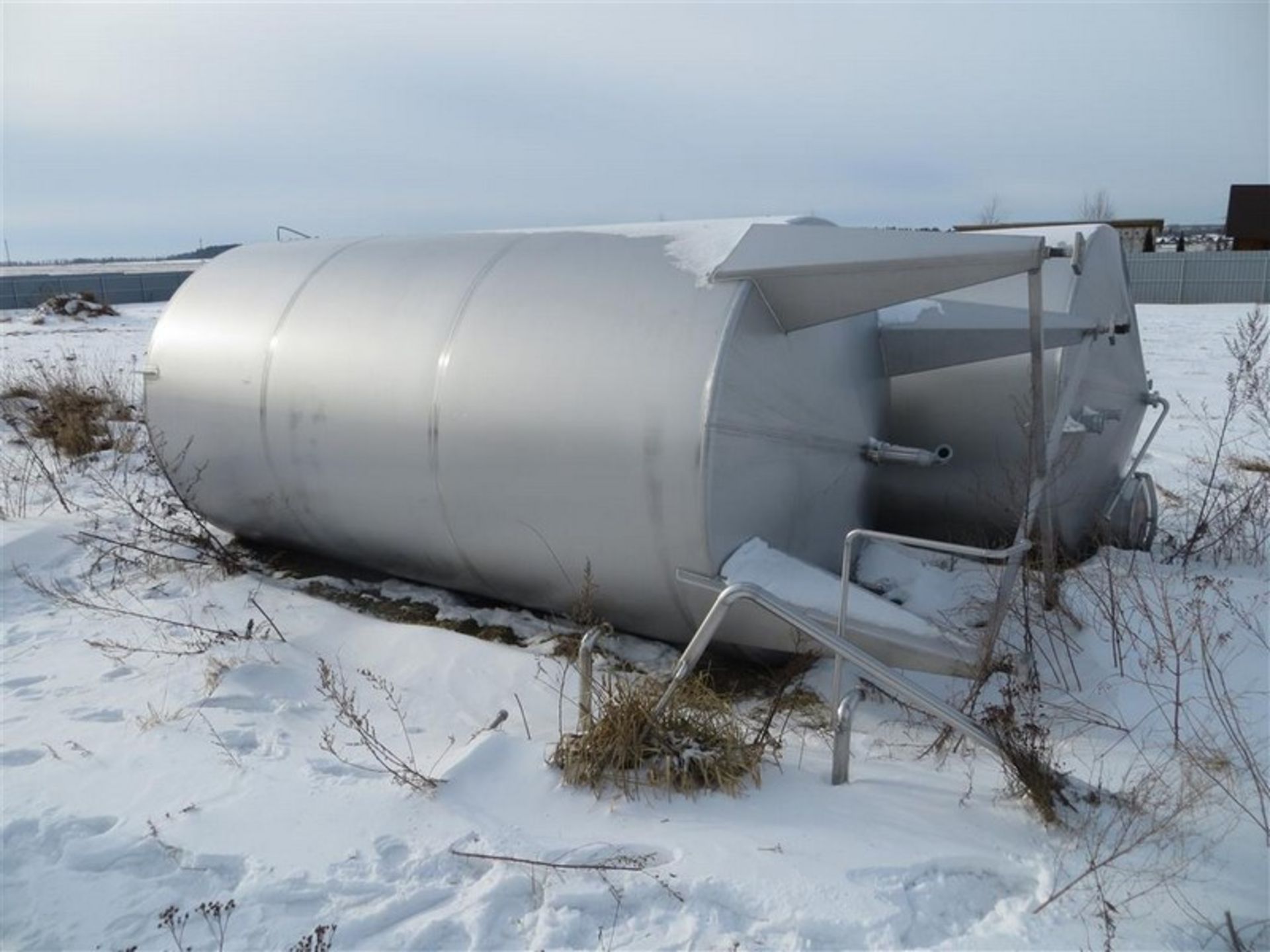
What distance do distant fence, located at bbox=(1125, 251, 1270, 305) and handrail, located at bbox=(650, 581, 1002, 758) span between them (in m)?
31.7

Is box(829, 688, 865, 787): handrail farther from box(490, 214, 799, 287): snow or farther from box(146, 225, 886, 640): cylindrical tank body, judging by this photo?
box(490, 214, 799, 287): snow

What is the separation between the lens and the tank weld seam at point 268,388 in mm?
6141

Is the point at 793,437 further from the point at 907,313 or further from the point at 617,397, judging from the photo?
the point at 907,313

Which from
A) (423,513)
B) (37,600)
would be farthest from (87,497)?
(423,513)

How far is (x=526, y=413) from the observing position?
502 centimetres

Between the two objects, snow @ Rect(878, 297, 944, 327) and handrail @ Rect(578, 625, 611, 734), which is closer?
handrail @ Rect(578, 625, 611, 734)

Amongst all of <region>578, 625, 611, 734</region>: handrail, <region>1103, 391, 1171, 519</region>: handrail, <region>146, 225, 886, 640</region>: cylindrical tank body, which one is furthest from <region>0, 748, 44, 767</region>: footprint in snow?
<region>1103, 391, 1171, 519</region>: handrail

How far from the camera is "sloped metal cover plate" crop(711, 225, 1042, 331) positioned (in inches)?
169

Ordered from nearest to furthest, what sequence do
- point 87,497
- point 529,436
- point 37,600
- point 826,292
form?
point 826,292 → point 529,436 → point 37,600 → point 87,497

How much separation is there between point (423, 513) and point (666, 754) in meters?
2.30

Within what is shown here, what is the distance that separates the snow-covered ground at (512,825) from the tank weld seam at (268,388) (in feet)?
3.36

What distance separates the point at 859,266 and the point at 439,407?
7.97 feet

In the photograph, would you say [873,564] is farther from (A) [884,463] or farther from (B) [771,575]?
(B) [771,575]

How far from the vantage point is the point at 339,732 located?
466 cm
